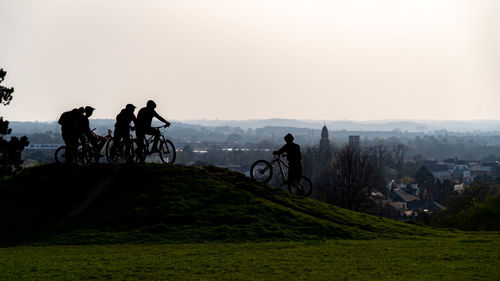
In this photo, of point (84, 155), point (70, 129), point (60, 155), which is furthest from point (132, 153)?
point (60, 155)

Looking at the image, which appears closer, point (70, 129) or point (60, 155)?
point (70, 129)

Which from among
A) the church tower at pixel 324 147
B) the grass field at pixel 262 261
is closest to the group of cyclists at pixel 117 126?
the grass field at pixel 262 261

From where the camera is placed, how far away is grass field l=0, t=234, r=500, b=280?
55.2 feet

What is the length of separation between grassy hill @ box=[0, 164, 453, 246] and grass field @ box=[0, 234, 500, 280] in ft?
4.77

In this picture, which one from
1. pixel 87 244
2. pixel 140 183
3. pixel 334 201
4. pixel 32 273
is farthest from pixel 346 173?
pixel 32 273

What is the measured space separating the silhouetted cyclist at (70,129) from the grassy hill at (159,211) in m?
0.69

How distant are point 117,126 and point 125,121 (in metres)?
0.47

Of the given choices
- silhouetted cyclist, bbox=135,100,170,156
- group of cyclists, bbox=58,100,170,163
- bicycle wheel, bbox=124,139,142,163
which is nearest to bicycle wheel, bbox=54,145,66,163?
group of cyclists, bbox=58,100,170,163

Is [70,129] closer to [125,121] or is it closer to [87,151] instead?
[87,151]

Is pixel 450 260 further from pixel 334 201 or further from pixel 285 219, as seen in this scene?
pixel 334 201

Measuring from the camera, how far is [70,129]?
95.7 ft

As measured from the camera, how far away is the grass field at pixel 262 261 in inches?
662

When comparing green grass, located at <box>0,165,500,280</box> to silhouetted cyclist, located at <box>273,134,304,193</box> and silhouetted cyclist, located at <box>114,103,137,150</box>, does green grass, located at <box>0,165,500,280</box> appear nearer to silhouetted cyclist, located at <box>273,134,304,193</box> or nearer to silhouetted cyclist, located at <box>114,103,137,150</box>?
silhouetted cyclist, located at <box>273,134,304,193</box>

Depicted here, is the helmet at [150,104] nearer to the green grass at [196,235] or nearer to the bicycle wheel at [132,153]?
the bicycle wheel at [132,153]
